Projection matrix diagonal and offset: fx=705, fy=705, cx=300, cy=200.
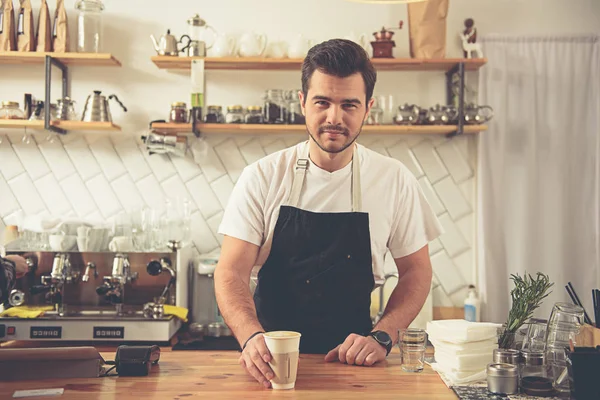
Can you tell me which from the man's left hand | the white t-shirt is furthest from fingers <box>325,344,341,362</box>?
the white t-shirt

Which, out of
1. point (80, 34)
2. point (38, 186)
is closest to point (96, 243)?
point (38, 186)

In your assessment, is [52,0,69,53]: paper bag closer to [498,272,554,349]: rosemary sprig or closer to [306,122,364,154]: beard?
[306,122,364,154]: beard

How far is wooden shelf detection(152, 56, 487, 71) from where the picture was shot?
3.92m

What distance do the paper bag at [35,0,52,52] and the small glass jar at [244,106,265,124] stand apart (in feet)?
4.00

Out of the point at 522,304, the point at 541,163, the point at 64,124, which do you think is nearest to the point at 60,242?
the point at 64,124

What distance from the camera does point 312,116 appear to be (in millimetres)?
2215

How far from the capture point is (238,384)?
168cm

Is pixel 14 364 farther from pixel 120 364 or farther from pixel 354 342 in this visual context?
pixel 354 342

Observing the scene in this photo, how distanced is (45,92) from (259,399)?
114 inches

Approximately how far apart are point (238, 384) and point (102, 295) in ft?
6.93

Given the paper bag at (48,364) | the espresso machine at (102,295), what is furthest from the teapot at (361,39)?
the paper bag at (48,364)

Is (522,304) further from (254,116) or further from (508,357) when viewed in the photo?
(254,116)

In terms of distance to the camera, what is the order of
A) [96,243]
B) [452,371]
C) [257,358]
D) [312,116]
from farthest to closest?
[96,243] → [312,116] → [452,371] → [257,358]

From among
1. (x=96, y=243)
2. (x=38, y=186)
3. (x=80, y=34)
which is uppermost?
(x=80, y=34)
